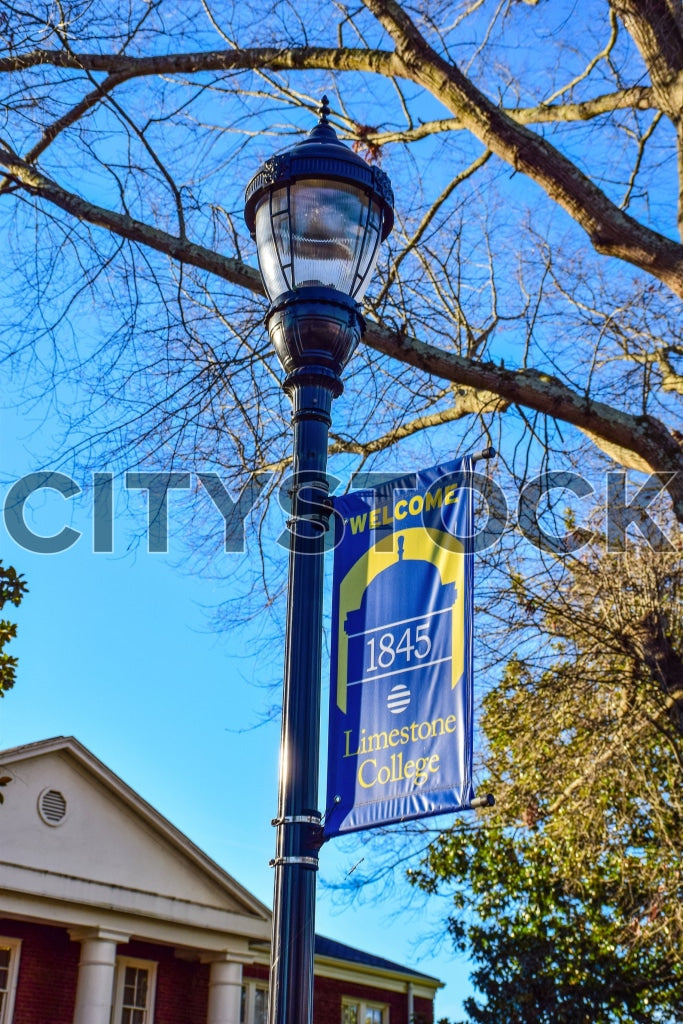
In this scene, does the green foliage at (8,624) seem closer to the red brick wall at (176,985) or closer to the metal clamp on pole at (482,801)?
the metal clamp on pole at (482,801)

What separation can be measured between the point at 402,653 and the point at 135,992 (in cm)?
1897

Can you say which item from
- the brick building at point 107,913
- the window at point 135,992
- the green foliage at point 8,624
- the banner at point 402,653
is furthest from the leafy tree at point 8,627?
the window at point 135,992

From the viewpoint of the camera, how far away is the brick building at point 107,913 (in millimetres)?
19188

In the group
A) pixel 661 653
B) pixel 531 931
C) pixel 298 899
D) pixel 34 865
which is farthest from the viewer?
pixel 531 931

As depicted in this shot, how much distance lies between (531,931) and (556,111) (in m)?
14.6

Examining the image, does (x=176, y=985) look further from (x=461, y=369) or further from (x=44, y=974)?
(x=461, y=369)

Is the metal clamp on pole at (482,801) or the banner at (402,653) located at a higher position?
the banner at (402,653)

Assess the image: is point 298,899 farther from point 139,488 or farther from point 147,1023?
point 147,1023

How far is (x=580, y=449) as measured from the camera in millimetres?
11594

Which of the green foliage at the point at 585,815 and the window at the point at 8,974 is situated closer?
the green foliage at the point at 585,815

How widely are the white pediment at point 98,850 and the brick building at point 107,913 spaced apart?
0.07ft

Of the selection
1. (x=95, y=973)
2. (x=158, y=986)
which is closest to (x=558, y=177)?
(x=95, y=973)

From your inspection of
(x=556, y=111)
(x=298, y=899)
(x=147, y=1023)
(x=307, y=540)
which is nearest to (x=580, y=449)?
(x=556, y=111)

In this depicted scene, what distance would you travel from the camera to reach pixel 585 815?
49.2ft
